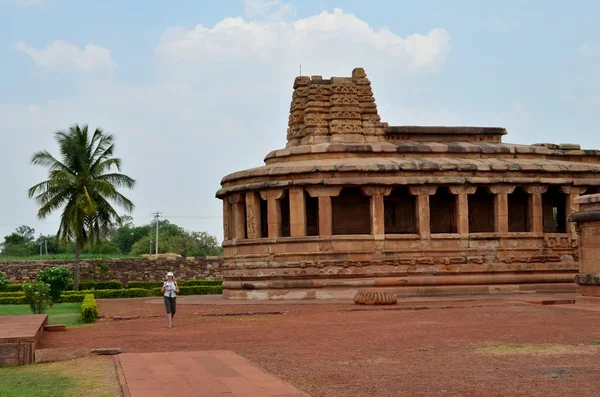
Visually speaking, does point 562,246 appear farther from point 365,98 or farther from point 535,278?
point 365,98

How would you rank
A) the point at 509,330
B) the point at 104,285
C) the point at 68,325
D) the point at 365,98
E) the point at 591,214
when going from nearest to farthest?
the point at 509,330 → the point at 68,325 → the point at 591,214 → the point at 365,98 → the point at 104,285

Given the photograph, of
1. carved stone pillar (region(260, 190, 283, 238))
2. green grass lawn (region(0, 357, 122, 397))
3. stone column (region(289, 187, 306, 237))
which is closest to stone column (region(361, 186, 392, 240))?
stone column (region(289, 187, 306, 237))

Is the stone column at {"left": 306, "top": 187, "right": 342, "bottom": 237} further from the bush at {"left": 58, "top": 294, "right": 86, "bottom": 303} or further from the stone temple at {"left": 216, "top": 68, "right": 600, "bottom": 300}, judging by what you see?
the bush at {"left": 58, "top": 294, "right": 86, "bottom": 303}

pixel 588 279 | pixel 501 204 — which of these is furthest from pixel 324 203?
pixel 588 279

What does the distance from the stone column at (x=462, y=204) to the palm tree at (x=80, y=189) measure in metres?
19.2

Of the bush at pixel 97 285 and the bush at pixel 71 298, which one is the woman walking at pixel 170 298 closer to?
the bush at pixel 71 298

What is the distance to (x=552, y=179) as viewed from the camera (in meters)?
29.4

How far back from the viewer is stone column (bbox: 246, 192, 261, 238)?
29.4 meters

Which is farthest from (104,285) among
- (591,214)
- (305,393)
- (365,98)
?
(305,393)

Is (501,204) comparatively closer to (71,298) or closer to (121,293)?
(71,298)

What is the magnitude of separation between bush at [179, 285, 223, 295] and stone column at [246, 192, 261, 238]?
11.3 meters

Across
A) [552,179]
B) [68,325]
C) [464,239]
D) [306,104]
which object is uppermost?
[306,104]

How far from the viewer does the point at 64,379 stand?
37.2 feet

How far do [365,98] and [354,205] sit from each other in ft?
12.4
